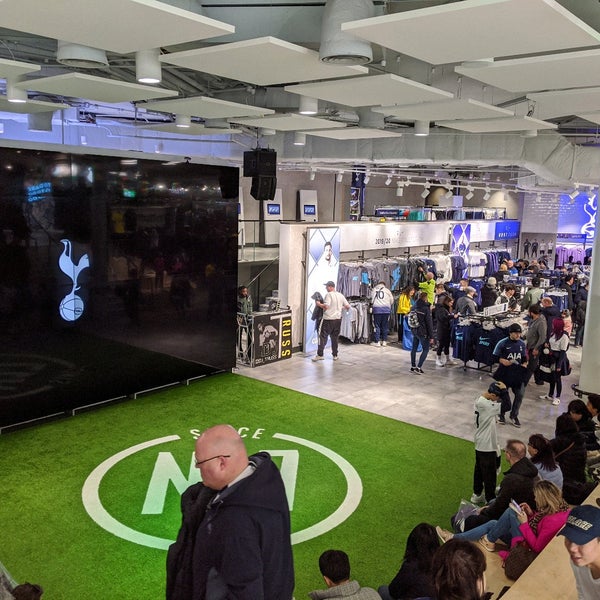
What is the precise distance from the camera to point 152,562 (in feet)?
17.3

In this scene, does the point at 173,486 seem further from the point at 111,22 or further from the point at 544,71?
the point at 544,71

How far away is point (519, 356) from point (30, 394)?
6.58 meters

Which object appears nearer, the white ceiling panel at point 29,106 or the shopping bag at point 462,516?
the shopping bag at point 462,516

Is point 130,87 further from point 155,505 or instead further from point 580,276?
point 580,276

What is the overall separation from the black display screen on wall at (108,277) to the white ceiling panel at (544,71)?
5.52 m

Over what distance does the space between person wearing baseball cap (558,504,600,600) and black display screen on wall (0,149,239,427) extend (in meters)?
7.07

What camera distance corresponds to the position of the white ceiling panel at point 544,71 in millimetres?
4312

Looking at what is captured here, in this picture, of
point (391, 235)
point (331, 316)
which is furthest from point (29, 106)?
point (391, 235)

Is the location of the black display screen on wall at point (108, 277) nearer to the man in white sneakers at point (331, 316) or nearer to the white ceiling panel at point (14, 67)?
the man in white sneakers at point (331, 316)

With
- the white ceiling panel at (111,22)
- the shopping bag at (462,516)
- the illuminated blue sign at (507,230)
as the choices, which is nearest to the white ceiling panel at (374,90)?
the white ceiling panel at (111,22)

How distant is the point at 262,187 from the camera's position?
34.6 feet

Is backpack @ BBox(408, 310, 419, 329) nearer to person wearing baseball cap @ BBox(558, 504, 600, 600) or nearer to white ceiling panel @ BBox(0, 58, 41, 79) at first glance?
white ceiling panel @ BBox(0, 58, 41, 79)

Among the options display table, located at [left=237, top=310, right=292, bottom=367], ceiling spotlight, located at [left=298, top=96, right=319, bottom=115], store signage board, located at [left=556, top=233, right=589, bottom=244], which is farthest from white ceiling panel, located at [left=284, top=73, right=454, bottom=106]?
store signage board, located at [left=556, top=233, right=589, bottom=244]

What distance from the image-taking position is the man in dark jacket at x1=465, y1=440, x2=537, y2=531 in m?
5.00
